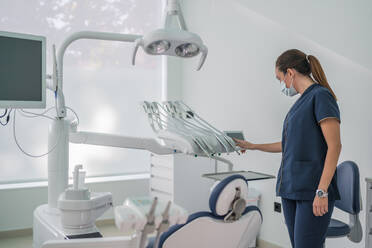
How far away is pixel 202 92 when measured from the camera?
157 inches

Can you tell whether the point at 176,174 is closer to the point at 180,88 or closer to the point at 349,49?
the point at 180,88

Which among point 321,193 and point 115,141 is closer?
point 321,193

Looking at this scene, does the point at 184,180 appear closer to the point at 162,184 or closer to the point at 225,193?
the point at 162,184

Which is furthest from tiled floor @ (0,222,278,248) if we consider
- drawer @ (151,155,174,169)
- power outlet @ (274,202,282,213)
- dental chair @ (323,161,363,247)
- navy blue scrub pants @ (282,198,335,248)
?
navy blue scrub pants @ (282,198,335,248)

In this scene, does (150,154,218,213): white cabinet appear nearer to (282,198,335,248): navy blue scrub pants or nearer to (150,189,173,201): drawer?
(150,189,173,201): drawer

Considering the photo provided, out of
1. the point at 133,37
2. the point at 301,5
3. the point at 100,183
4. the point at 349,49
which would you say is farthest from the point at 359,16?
the point at 100,183

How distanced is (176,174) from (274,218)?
0.87m

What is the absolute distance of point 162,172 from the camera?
3.40 metres

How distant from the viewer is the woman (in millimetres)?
1688

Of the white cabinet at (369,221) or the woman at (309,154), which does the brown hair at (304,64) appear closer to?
the woman at (309,154)

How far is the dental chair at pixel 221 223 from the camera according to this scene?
127cm

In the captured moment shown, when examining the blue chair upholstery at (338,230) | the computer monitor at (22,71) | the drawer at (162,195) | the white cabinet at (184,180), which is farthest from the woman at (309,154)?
the drawer at (162,195)

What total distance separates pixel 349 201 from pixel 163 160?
1.68 metres

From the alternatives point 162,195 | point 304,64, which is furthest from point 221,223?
point 162,195
